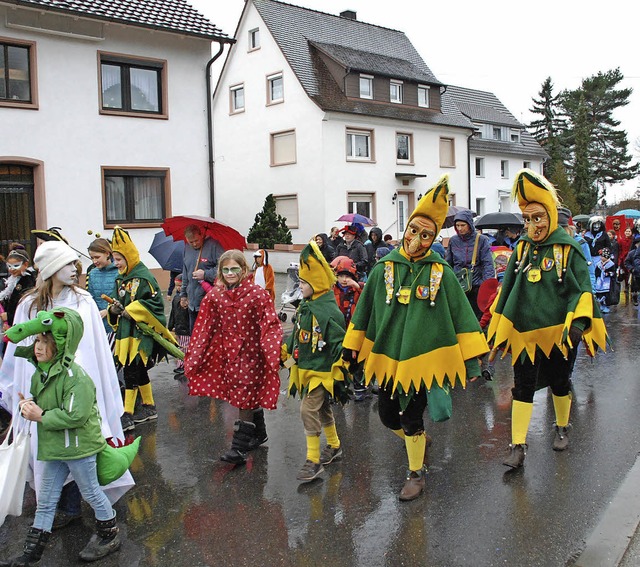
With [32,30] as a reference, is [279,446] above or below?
below

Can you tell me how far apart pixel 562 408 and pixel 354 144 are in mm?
25112

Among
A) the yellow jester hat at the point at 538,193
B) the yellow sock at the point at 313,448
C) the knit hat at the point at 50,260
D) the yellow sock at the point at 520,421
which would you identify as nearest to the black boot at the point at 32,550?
the knit hat at the point at 50,260

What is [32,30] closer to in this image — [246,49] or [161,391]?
[161,391]

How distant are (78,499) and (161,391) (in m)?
3.65

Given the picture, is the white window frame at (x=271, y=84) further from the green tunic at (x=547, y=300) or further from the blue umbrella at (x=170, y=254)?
the green tunic at (x=547, y=300)

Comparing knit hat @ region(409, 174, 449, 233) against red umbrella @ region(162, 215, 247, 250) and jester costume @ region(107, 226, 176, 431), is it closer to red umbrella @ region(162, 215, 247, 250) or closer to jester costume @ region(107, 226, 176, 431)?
jester costume @ region(107, 226, 176, 431)

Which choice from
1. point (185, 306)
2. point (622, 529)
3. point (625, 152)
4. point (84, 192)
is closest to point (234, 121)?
point (84, 192)

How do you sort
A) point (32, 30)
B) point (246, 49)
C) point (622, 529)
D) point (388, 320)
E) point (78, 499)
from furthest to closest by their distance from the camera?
point (246, 49)
point (32, 30)
point (388, 320)
point (78, 499)
point (622, 529)

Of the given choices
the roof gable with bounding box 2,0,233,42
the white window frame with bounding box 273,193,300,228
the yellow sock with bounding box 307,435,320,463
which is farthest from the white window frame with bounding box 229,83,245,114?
the yellow sock with bounding box 307,435,320,463

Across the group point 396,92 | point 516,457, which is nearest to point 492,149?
point 396,92

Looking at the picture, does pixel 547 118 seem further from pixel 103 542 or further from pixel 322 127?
pixel 103 542

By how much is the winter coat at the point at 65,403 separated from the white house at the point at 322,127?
80.9ft

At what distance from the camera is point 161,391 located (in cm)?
802

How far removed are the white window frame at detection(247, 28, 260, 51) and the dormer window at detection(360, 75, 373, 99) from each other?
199 inches
